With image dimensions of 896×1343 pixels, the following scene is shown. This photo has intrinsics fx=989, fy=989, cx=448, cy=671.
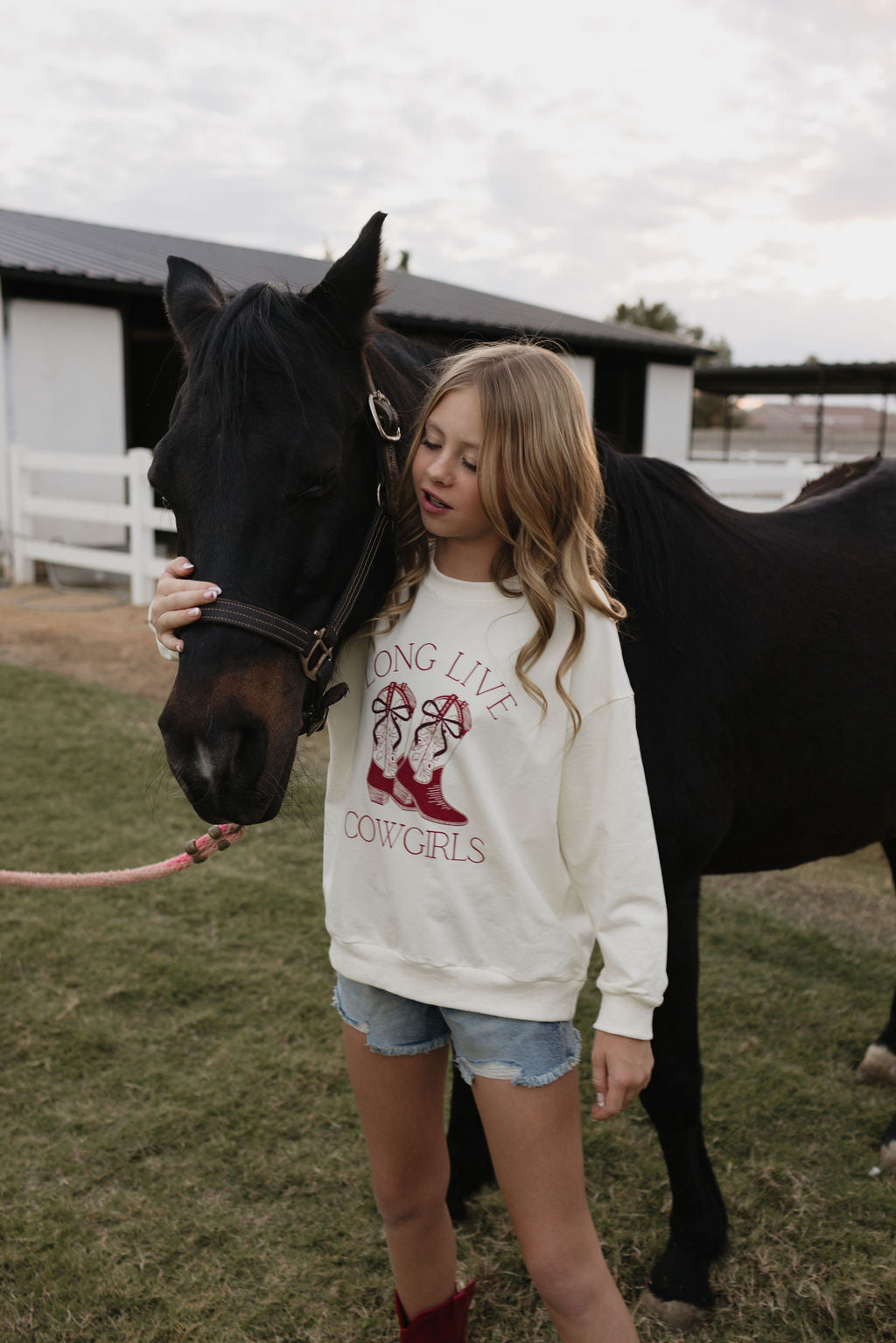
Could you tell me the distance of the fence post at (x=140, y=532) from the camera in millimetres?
8336

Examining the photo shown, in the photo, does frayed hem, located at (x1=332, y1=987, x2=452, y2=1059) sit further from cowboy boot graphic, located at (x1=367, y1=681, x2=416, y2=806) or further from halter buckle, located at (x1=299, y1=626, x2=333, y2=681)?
halter buckle, located at (x1=299, y1=626, x2=333, y2=681)

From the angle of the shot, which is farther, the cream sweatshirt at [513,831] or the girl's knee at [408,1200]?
the girl's knee at [408,1200]

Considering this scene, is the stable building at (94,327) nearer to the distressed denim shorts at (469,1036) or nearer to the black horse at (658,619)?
the black horse at (658,619)

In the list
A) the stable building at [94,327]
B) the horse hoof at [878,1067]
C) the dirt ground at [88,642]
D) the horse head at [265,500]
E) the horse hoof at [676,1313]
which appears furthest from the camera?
the stable building at [94,327]

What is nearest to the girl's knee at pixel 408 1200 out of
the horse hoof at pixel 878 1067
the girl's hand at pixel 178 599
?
the girl's hand at pixel 178 599

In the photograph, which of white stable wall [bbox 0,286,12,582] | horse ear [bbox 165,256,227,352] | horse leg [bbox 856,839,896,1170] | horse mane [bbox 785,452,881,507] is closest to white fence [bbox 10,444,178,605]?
white stable wall [bbox 0,286,12,582]

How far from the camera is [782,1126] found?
8.54 ft

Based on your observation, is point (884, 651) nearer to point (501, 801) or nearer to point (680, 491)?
point (680, 491)

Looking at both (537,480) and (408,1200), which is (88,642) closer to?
(408,1200)

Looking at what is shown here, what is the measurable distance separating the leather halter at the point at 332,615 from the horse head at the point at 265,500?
0.5 inches

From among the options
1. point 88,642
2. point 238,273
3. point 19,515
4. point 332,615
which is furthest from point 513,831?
point 238,273

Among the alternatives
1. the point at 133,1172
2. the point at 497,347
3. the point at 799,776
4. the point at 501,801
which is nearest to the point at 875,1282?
the point at 799,776

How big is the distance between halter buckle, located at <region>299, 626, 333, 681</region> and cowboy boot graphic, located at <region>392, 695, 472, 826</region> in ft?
0.53

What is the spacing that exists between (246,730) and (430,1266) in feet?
3.19
